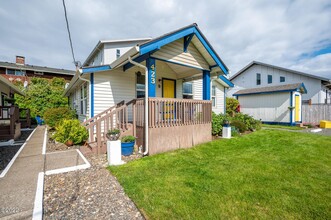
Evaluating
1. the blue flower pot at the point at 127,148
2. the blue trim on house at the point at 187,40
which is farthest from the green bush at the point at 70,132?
the blue trim on house at the point at 187,40

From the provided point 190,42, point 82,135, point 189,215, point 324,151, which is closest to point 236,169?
point 189,215

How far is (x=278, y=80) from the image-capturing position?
1739 cm

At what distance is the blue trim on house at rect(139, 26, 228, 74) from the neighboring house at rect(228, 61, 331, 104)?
12.6 meters

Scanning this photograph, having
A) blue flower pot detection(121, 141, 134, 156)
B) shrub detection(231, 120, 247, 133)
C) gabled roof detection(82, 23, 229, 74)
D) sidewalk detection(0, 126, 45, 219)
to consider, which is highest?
gabled roof detection(82, 23, 229, 74)

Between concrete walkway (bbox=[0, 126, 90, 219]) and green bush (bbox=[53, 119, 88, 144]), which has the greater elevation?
green bush (bbox=[53, 119, 88, 144])

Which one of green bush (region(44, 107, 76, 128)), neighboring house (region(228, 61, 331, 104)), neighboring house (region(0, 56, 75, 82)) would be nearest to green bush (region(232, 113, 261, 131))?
neighboring house (region(228, 61, 331, 104))

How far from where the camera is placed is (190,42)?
6.27 metres

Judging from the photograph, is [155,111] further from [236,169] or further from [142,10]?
[142,10]

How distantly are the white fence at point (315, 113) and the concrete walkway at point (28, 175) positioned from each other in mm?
16813

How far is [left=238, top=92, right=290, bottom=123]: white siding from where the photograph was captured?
12.8 metres

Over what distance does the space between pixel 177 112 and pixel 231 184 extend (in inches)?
120

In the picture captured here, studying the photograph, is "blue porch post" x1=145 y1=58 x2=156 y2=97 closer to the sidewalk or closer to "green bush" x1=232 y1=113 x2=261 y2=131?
the sidewalk

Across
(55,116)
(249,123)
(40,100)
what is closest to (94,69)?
(55,116)

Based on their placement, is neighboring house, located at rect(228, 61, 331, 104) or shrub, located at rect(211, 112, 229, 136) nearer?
shrub, located at rect(211, 112, 229, 136)
